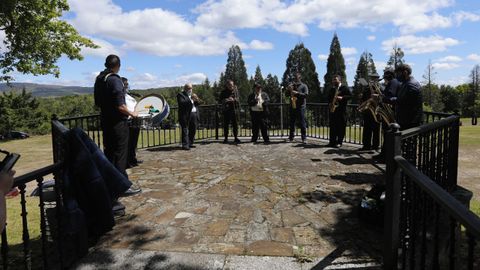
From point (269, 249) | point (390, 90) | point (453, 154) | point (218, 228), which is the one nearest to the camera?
point (269, 249)

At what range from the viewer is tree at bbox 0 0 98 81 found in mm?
19281

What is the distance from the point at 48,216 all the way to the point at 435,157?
512 cm

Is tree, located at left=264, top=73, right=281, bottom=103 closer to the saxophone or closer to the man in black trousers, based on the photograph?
the saxophone

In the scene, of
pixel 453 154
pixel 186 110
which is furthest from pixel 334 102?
pixel 453 154

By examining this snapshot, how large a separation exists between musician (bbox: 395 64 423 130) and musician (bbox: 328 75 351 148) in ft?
10.5

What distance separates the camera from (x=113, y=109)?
5.50 m

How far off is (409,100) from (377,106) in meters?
1.78

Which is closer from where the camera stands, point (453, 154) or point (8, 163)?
point (8, 163)

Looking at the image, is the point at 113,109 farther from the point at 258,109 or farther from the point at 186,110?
the point at 258,109

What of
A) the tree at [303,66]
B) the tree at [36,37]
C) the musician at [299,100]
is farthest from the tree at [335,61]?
the musician at [299,100]

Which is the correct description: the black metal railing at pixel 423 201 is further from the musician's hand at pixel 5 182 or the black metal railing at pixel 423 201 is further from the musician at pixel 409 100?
the musician's hand at pixel 5 182

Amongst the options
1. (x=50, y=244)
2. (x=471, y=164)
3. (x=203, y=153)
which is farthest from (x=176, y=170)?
(x=471, y=164)

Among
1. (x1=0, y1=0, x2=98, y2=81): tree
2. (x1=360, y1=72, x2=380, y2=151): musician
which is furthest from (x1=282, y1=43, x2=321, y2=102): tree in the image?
(x1=360, y1=72, x2=380, y2=151): musician

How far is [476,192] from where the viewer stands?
26.2ft
